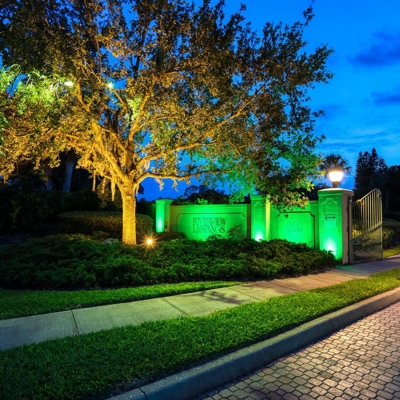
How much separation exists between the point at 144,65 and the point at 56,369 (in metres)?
7.48

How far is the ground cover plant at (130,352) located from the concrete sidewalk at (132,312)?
36cm

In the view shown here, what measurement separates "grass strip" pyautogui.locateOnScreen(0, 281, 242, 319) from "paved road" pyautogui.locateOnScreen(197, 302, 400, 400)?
2794 millimetres

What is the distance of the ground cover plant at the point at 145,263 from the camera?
680cm

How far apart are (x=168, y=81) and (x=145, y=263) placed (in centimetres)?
480

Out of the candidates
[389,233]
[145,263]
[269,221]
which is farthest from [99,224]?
[389,233]

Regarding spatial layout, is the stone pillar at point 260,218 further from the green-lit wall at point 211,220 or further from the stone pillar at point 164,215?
the stone pillar at point 164,215

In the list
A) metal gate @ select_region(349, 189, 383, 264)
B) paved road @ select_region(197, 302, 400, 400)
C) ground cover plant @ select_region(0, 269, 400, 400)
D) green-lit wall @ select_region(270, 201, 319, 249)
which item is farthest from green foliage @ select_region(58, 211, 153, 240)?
paved road @ select_region(197, 302, 400, 400)

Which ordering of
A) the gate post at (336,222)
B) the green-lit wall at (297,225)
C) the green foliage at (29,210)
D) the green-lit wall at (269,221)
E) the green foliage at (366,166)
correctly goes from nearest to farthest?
the gate post at (336,222)
the green-lit wall at (269,221)
the green-lit wall at (297,225)
the green foliage at (29,210)
the green foliage at (366,166)

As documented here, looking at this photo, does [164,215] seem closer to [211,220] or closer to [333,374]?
[211,220]

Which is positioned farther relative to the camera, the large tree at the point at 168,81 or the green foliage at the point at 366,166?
the green foliage at the point at 366,166

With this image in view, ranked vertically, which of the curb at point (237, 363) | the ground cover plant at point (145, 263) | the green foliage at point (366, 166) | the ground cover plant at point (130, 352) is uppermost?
the green foliage at point (366, 166)

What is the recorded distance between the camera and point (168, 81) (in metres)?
8.46

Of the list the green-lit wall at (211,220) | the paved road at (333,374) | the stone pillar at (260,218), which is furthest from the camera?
the green-lit wall at (211,220)

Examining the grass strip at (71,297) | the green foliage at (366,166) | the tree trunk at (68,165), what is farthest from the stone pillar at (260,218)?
the green foliage at (366,166)
